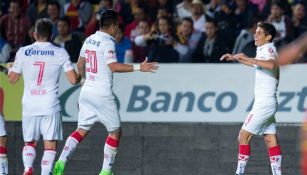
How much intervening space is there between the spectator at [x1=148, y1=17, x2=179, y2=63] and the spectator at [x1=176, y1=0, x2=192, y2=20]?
1389mm

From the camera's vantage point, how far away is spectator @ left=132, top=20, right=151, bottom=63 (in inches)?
766

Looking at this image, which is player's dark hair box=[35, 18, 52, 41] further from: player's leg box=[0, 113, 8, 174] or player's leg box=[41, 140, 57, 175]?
player's leg box=[41, 140, 57, 175]

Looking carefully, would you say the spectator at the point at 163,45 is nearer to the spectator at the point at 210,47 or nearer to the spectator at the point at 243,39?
the spectator at the point at 210,47

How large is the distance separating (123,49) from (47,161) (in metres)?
4.34

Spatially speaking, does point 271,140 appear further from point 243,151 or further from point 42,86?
point 42,86

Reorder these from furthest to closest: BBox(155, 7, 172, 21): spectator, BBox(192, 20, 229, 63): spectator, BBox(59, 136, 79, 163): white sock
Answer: BBox(155, 7, 172, 21): spectator, BBox(192, 20, 229, 63): spectator, BBox(59, 136, 79, 163): white sock

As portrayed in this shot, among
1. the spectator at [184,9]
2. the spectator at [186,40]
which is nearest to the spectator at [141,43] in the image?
the spectator at [186,40]

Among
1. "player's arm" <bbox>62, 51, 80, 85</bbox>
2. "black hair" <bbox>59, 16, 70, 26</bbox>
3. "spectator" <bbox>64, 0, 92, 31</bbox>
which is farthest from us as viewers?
"spectator" <bbox>64, 0, 92, 31</bbox>

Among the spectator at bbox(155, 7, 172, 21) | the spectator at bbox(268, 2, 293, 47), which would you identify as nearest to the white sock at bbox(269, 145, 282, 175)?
the spectator at bbox(268, 2, 293, 47)

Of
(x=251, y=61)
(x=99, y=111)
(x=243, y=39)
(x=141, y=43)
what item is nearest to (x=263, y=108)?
(x=251, y=61)

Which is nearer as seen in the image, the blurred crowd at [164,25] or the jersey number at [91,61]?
the jersey number at [91,61]

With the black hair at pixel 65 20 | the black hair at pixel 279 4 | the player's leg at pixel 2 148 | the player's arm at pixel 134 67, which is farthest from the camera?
the black hair at pixel 279 4

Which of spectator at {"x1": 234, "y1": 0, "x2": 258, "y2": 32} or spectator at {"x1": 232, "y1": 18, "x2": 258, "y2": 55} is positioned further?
spectator at {"x1": 234, "y1": 0, "x2": 258, "y2": 32}

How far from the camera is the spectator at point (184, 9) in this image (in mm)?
21375
